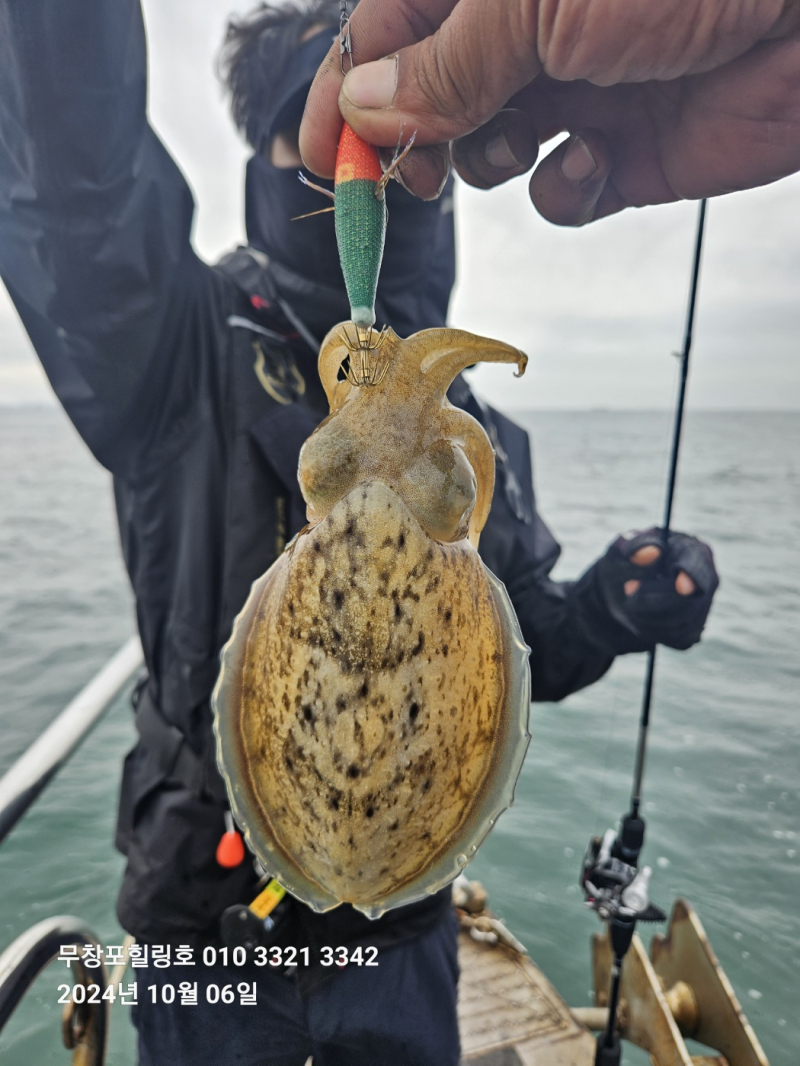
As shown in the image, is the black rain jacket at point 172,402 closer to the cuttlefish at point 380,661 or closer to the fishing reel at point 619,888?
the fishing reel at point 619,888

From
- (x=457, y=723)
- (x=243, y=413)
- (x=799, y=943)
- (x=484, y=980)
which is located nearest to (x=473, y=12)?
(x=457, y=723)

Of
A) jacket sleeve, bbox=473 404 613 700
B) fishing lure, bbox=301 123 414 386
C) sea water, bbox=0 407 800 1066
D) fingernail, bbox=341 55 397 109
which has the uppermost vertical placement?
fingernail, bbox=341 55 397 109

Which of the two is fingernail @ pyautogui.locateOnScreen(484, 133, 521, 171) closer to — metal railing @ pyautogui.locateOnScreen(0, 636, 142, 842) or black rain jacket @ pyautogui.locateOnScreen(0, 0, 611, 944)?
black rain jacket @ pyautogui.locateOnScreen(0, 0, 611, 944)

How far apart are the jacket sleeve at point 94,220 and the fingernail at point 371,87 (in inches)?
42.4

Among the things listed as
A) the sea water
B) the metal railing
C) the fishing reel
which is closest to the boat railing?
the metal railing

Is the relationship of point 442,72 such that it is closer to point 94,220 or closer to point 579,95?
point 579,95

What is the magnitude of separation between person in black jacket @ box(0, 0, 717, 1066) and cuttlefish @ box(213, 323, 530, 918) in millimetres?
1182

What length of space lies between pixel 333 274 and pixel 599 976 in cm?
404

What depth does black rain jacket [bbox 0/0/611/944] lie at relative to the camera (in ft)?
6.12

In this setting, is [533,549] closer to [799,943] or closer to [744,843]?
[799,943]

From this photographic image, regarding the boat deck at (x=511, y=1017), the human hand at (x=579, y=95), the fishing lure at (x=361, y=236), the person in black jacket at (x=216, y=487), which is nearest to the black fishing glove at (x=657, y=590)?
the person in black jacket at (x=216, y=487)

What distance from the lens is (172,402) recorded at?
234cm

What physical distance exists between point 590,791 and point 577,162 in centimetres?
717

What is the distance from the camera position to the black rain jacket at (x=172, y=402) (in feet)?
6.12
